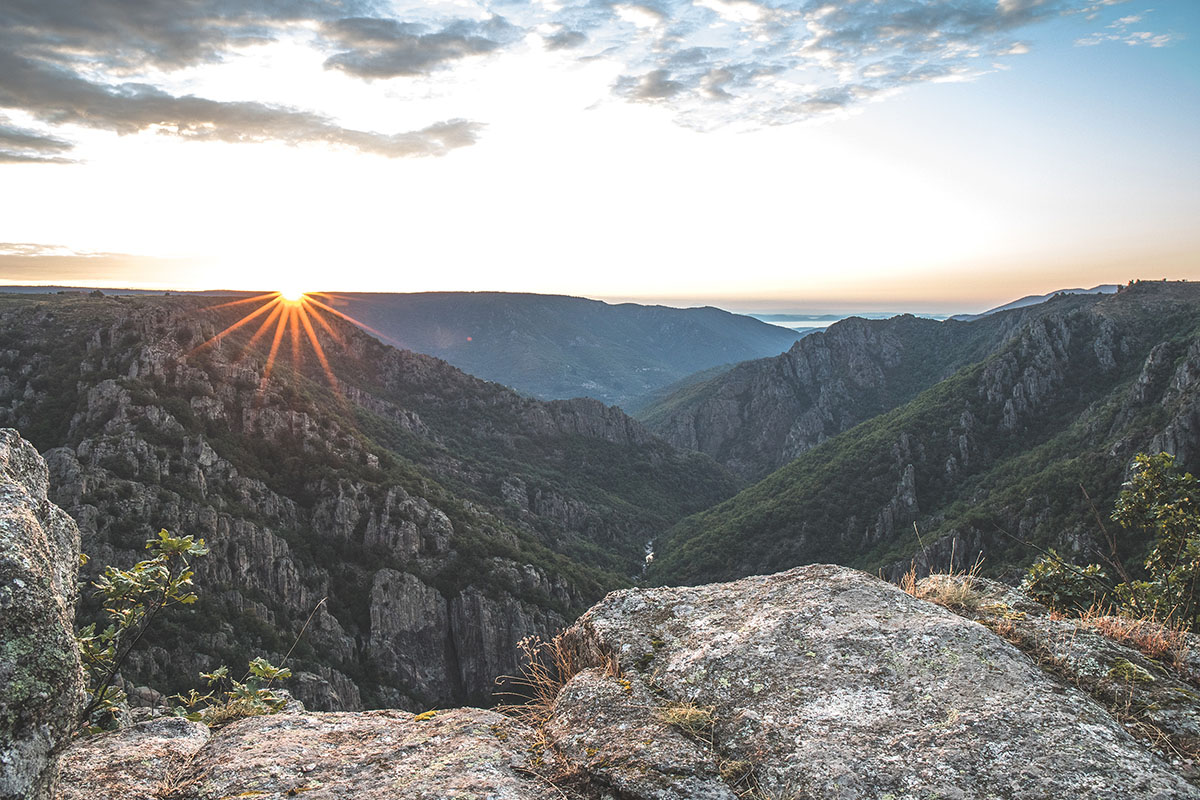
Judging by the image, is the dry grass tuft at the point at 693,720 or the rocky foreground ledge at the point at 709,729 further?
the dry grass tuft at the point at 693,720

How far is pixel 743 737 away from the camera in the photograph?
420 centimetres

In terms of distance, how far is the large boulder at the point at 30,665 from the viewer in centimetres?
305

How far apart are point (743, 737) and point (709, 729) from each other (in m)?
0.26

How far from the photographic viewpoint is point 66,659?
3.38 m

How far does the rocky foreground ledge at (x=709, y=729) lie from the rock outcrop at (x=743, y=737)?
15 millimetres

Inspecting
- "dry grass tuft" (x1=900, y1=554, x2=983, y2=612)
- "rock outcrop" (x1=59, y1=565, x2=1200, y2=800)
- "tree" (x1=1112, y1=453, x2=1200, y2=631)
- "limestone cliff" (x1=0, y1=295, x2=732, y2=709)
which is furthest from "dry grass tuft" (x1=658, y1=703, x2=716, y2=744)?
"limestone cliff" (x1=0, y1=295, x2=732, y2=709)

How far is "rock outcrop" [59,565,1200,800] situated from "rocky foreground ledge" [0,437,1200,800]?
0.02 metres

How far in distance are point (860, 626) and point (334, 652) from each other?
69.9 metres

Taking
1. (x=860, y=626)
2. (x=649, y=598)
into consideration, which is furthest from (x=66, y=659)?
(x=860, y=626)

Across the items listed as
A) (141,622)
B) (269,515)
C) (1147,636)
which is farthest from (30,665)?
(269,515)

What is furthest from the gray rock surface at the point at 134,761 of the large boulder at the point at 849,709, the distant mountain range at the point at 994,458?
the distant mountain range at the point at 994,458

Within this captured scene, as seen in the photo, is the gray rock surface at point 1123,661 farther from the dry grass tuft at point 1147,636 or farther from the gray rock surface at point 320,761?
the gray rock surface at point 320,761

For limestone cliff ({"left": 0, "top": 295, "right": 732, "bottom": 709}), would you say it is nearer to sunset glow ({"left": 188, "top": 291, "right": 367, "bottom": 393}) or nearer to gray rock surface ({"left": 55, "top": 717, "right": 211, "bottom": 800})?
sunset glow ({"left": 188, "top": 291, "right": 367, "bottom": 393})

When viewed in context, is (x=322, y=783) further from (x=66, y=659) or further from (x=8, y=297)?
(x=8, y=297)
